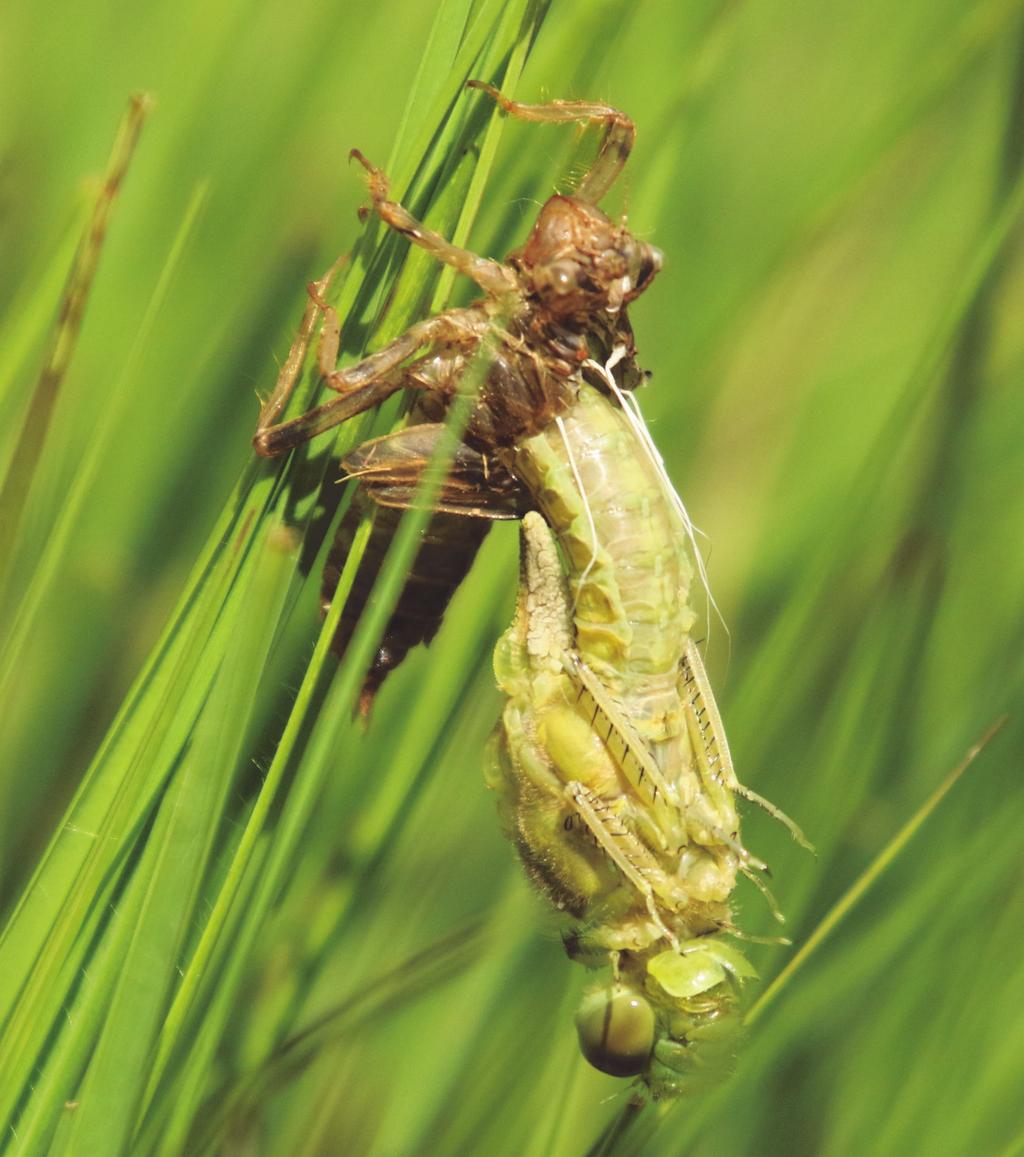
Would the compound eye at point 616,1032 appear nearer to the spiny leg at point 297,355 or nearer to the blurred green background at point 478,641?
the blurred green background at point 478,641

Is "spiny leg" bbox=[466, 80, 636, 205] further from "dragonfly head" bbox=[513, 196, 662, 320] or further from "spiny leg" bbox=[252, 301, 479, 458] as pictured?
"spiny leg" bbox=[252, 301, 479, 458]

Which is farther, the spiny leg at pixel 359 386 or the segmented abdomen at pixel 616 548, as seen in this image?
the segmented abdomen at pixel 616 548

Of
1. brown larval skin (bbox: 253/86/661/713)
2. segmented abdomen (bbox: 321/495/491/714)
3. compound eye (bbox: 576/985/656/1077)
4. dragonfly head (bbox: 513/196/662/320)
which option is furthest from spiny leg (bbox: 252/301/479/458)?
compound eye (bbox: 576/985/656/1077)

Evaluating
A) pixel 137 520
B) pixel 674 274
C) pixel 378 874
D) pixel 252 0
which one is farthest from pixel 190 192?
pixel 378 874

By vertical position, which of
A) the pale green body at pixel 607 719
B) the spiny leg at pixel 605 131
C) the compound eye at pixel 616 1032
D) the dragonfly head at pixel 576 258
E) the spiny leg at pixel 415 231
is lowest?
the compound eye at pixel 616 1032

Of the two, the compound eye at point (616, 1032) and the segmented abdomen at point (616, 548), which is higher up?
the segmented abdomen at point (616, 548)

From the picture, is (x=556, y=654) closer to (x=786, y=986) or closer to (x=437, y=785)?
(x=437, y=785)

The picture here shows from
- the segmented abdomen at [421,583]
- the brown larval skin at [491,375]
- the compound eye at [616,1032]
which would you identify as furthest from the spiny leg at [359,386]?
the compound eye at [616,1032]

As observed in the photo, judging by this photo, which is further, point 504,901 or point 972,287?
point 504,901
